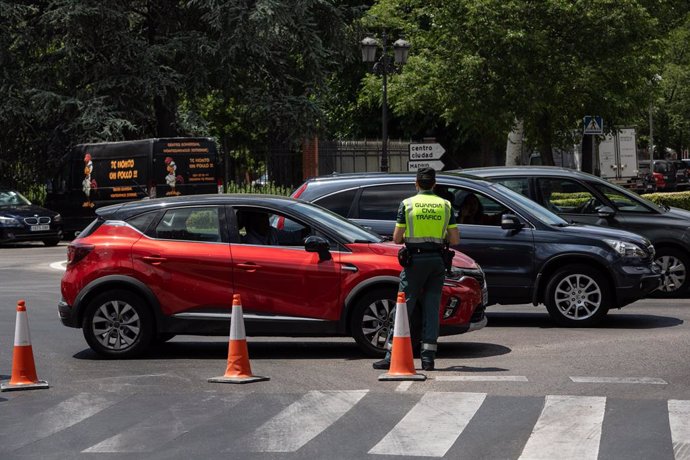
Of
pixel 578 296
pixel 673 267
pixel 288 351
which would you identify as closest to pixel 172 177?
pixel 673 267

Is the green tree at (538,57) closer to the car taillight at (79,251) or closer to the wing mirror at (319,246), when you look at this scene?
the wing mirror at (319,246)

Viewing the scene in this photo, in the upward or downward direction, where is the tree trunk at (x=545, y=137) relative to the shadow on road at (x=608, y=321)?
upward

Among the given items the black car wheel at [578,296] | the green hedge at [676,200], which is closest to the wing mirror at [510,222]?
the black car wheel at [578,296]

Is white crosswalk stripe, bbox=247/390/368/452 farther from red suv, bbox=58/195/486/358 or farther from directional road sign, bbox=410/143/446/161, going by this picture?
directional road sign, bbox=410/143/446/161

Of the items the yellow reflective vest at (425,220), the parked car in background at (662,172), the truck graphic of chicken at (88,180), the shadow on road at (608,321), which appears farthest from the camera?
the parked car in background at (662,172)

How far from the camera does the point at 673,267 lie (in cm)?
1759

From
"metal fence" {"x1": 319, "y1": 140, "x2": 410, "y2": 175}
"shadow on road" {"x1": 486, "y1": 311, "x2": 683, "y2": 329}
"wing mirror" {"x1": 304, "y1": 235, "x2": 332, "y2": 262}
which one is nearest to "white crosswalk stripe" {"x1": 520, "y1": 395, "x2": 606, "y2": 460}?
"wing mirror" {"x1": 304, "y1": 235, "x2": 332, "y2": 262}

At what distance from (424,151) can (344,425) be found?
19544 mm

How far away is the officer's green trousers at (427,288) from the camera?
1100 centimetres

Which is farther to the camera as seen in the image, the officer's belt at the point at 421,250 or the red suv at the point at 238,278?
the red suv at the point at 238,278

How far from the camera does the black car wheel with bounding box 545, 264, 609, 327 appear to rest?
1455cm

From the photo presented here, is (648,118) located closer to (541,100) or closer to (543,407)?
(541,100)

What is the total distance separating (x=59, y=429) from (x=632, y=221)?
10.4 metres

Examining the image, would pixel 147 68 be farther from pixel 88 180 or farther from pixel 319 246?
pixel 319 246
